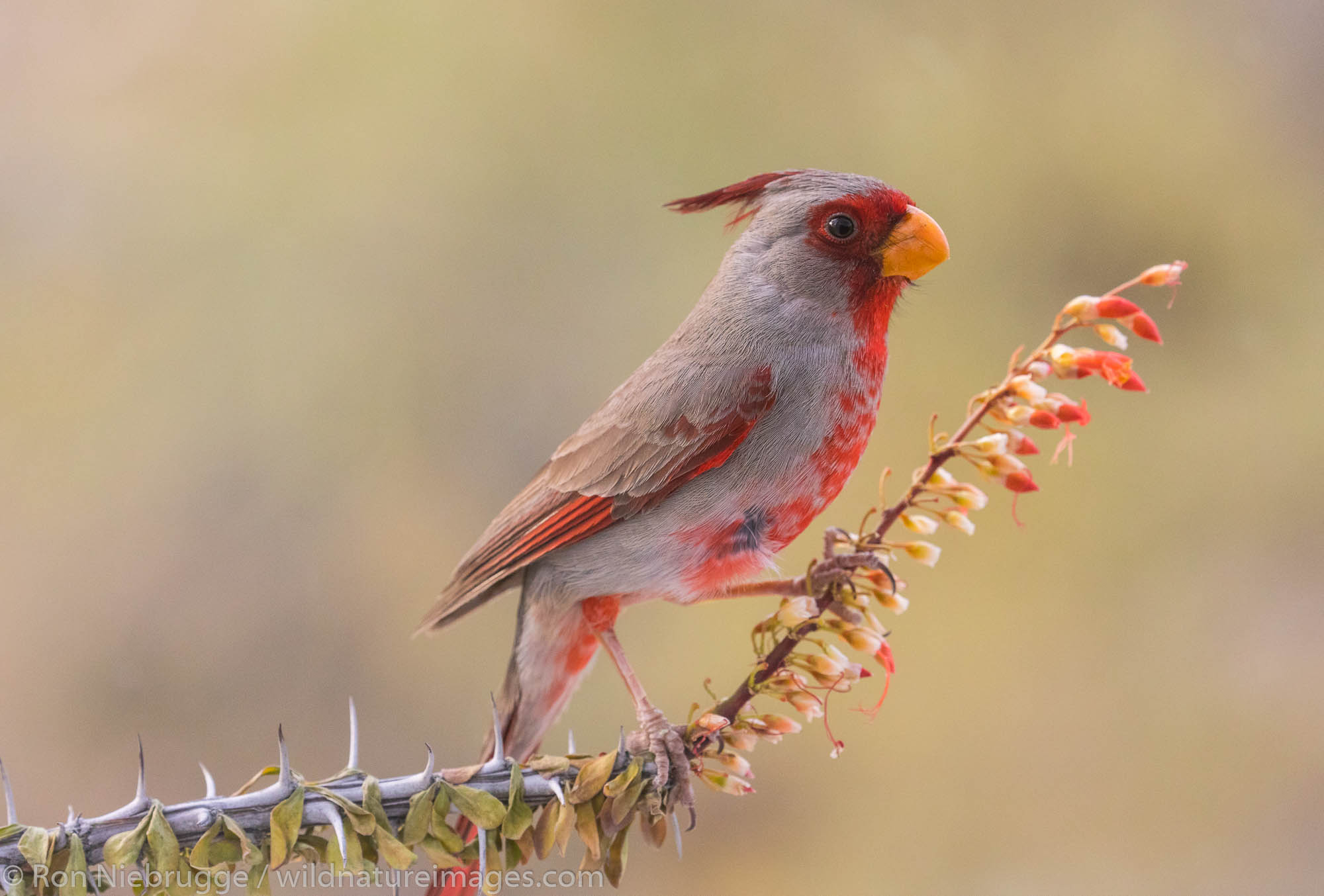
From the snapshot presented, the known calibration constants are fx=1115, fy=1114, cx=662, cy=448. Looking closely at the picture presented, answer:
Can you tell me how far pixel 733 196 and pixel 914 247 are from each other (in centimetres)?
30

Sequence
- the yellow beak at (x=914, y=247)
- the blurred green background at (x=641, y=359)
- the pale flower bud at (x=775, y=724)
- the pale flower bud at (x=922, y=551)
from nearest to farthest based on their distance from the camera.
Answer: the pale flower bud at (x=775, y=724), the pale flower bud at (x=922, y=551), the yellow beak at (x=914, y=247), the blurred green background at (x=641, y=359)

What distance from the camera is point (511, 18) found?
9.03 ft

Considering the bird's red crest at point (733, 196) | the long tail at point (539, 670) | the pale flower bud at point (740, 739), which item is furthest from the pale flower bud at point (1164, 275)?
the long tail at point (539, 670)

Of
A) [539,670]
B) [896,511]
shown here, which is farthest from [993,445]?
[539,670]

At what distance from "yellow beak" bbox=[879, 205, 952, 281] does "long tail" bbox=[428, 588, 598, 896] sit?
72 cm

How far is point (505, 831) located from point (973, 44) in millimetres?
2214

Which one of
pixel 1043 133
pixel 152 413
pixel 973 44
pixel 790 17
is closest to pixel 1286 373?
pixel 1043 133

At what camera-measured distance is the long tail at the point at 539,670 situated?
1786 mm

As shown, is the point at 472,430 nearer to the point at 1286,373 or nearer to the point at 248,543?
the point at 248,543

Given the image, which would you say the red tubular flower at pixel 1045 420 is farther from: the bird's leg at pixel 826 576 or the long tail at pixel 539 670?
the long tail at pixel 539 670

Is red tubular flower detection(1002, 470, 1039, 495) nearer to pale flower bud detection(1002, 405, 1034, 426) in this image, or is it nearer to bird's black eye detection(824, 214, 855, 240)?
pale flower bud detection(1002, 405, 1034, 426)

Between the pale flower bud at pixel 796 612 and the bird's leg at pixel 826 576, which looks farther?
the bird's leg at pixel 826 576

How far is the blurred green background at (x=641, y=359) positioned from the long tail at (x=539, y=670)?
709mm

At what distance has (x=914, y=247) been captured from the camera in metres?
1.65
